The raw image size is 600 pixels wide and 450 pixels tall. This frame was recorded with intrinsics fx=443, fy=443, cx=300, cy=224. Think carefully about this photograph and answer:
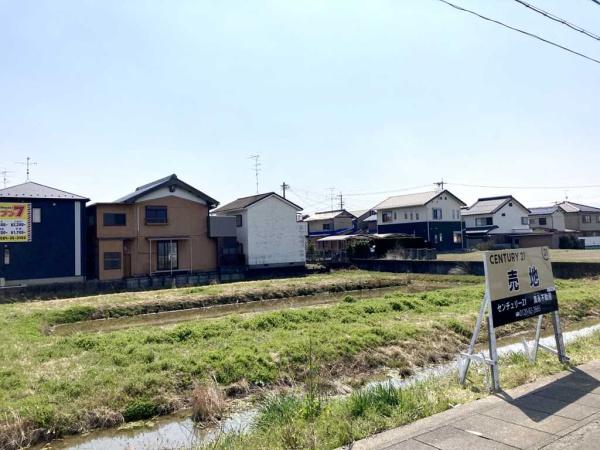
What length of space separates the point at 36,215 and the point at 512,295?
23.5 m

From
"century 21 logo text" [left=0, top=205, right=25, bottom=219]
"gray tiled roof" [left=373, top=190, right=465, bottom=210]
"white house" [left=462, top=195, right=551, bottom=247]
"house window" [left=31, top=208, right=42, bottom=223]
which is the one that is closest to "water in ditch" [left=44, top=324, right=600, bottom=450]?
"century 21 logo text" [left=0, top=205, right=25, bottom=219]

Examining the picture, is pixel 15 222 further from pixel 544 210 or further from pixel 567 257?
pixel 544 210

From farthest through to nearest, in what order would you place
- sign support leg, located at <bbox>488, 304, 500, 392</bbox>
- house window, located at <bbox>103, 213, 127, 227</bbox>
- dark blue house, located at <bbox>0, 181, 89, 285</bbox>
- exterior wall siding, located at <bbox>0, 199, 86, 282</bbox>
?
1. house window, located at <bbox>103, 213, 127, 227</bbox>
2. exterior wall siding, located at <bbox>0, 199, 86, 282</bbox>
3. dark blue house, located at <bbox>0, 181, 89, 285</bbox>
4. sign support leg, located at <bbox>488, 304, 500, 392</bbox>

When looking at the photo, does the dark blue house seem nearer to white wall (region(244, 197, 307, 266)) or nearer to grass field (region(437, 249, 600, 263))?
white wall (region(244, 197, 307, 266))

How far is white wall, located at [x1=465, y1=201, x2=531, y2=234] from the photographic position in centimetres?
4691

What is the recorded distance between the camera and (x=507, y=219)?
155ft

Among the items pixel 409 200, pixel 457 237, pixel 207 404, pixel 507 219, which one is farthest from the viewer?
pixel 507 219

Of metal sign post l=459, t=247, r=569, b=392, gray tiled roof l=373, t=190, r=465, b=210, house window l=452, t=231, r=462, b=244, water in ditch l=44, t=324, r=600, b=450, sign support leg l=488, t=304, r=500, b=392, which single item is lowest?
water in ditch l=44, t=324, r=600, b=450

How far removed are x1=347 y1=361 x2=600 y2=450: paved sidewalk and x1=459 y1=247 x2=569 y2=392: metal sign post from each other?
1.95 feet

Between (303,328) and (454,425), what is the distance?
7.15 meters

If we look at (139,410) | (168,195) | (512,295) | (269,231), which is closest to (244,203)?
(269,231)

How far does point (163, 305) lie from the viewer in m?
17.9

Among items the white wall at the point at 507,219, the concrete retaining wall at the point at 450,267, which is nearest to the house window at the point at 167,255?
the concrete retaining wall at the point at 450,267

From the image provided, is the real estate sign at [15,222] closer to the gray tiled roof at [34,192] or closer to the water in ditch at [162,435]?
the gray tiled roof at [34,192]
